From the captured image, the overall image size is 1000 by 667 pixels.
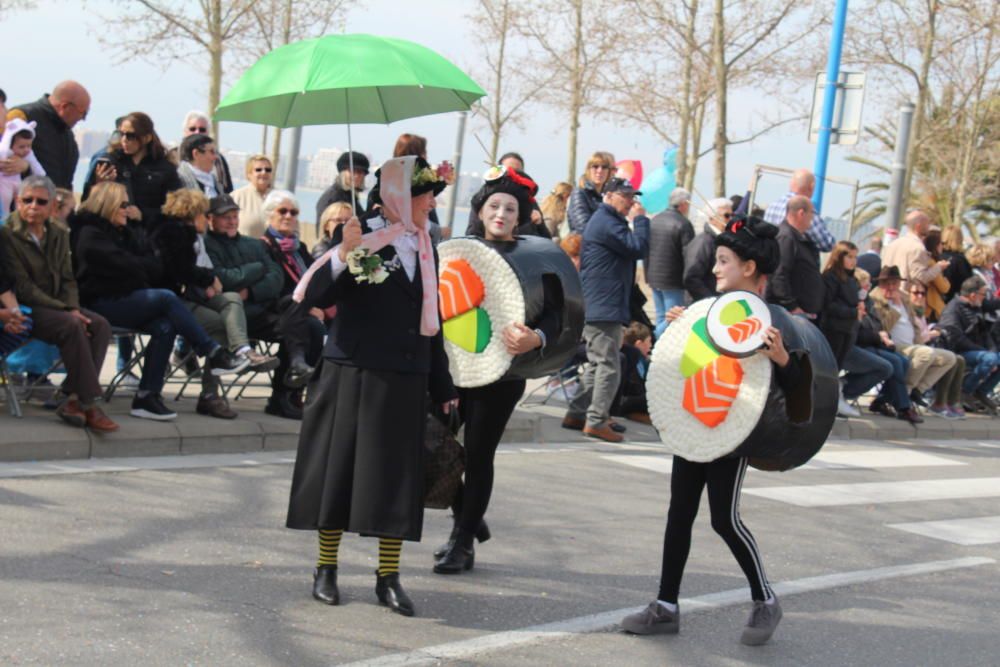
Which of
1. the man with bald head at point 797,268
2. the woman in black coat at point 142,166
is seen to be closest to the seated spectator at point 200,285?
the woman in black coat at point 142,166

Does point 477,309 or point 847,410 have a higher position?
point 477,309

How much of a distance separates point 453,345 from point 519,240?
62cm

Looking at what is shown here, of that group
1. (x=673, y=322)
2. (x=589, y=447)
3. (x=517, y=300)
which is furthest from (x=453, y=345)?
(x=589, y=447)

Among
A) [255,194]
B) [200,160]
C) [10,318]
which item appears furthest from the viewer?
[255,194]

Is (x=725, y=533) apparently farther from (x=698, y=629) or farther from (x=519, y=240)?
(x=519, y=240)

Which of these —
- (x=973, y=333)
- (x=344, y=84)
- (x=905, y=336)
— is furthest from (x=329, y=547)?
(x=973, y=333)

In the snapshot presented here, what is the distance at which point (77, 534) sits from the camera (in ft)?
22.4

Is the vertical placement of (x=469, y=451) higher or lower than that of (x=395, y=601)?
higher

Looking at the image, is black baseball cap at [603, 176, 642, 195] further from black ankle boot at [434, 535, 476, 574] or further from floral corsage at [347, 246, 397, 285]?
floral corsage at [347, 246, 397, 285]

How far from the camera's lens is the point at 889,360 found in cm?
1577

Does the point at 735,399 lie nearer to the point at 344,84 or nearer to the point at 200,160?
the point at 344,84

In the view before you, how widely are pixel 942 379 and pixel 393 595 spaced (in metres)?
12.2

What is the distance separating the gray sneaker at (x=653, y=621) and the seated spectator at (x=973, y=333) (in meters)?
11.8

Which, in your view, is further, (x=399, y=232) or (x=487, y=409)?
(x=487, y=409)
